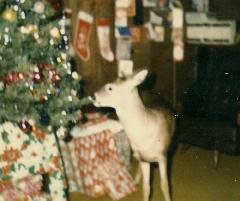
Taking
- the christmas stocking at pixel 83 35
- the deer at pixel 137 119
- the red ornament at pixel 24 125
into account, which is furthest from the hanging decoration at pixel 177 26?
the red ornament at pixel 24 125

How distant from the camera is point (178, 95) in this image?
17.8 feet

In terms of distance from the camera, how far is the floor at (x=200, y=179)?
3.86 meters

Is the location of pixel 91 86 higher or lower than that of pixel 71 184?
higher

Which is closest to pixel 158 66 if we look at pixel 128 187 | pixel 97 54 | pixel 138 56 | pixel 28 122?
pixel 138 56

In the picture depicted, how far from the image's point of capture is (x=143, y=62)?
19.3 ft

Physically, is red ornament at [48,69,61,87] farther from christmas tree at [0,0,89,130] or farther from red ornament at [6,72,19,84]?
red ornament at [6,72,19,84]

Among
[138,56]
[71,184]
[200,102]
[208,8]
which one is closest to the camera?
[71,184]

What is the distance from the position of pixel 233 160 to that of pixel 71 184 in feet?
6.14

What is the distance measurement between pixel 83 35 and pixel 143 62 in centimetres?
100

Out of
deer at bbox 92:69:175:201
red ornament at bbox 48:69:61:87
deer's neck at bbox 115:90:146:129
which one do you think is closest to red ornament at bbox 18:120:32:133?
red ornament at bbox 48:69:61:87

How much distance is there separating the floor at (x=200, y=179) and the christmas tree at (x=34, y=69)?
3.33ft

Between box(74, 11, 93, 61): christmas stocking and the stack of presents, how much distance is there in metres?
1.47

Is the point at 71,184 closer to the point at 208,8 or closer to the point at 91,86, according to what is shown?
the point at 91,86

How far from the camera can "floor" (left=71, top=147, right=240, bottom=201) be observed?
3.86 meters
